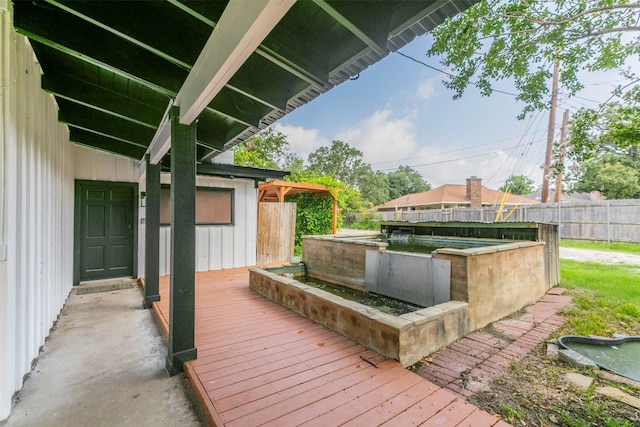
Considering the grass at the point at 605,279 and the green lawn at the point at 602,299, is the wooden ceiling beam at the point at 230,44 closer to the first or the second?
the green lawn at the point at 602,299

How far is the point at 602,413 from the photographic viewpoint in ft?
5.85

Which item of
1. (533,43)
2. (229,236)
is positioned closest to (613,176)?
(533,43)

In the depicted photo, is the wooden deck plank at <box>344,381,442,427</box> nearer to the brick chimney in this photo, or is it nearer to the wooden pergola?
the wooden pergola

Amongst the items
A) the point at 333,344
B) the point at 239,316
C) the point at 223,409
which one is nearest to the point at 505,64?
the point at 333,344

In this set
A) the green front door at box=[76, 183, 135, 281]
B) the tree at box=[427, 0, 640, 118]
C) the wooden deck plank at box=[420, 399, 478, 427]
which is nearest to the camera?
the wooden deck plank at box=[420, 399, 478, 427]

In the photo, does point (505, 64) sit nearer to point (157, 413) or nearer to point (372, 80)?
point (157, 413)

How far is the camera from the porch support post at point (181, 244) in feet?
7.39

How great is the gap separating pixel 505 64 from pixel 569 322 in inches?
215

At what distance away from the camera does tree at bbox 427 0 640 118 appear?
493 centimetres

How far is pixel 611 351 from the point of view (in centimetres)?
268

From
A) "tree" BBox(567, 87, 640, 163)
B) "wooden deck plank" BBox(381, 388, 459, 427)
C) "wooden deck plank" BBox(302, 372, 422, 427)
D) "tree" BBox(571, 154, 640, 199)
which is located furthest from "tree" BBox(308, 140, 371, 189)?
"wooden deck plank" BBox(381, 388, 459, 427)

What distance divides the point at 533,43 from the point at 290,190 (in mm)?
6277

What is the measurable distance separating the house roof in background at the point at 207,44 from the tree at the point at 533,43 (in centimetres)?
531

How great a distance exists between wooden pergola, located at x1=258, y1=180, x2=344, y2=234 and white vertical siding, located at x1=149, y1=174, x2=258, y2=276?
82 cm
